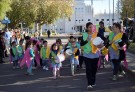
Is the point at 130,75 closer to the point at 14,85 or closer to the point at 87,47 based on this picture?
the point at 87,47

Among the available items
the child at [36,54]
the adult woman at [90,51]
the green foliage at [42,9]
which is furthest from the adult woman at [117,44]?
the green foliage at [42,9]

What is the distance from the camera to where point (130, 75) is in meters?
13.1

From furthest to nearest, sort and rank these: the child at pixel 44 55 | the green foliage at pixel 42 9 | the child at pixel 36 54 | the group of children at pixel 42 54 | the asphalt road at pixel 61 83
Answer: the green foliage at pixel 42 9, the child at pixel 36 54, the child at pixel 44 55, the group of children at pixel 42 54, the asphalt road at pixel 61 83

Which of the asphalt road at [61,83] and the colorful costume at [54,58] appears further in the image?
the colorful costume at [54,58]

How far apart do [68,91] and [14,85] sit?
214cm

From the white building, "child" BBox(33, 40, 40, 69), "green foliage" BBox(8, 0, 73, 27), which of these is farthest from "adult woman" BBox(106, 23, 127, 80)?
the white building

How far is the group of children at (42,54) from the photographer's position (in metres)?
13.2

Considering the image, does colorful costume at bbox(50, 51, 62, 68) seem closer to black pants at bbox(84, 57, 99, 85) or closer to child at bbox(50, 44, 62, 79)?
child at bbox(50, 44, 62, 79)

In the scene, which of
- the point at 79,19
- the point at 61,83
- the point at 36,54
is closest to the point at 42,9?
the point at 36,54

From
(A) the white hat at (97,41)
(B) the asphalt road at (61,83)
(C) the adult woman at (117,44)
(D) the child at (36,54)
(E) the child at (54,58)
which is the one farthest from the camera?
(D) the child at (36,54)

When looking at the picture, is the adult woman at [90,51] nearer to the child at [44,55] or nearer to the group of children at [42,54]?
the group of children at [42,54]

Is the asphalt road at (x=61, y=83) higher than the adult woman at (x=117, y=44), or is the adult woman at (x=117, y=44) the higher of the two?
the adult woman at (x=117, y=44)

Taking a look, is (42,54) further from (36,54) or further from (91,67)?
(91,67)

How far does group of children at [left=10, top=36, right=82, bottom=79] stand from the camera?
518 inches
